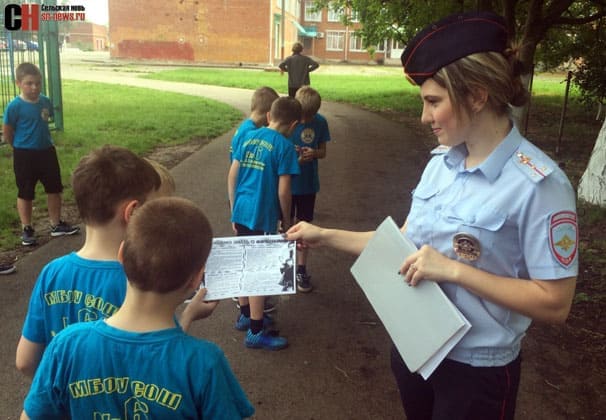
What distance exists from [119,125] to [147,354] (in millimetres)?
11883

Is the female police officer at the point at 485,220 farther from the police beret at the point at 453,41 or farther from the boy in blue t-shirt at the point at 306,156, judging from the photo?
the boy in blue t-shirt at the point at 306,156

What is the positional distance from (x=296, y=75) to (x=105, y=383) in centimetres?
1407

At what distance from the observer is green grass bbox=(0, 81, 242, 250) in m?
7.53

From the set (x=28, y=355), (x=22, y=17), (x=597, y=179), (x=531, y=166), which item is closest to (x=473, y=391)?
(x=531, y=166)

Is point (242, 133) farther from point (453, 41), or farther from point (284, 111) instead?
point (453, 41)

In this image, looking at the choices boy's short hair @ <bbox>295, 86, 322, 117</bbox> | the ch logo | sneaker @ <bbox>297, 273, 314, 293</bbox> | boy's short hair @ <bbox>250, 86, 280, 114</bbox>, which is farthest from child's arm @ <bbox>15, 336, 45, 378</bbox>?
the ch logo

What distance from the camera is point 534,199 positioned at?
5.20 ft

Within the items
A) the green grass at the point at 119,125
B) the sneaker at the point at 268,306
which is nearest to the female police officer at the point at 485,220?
the sneaker at the point at 268,306

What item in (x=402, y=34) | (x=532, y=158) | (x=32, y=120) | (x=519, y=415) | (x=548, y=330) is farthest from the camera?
(x=402, y=34)

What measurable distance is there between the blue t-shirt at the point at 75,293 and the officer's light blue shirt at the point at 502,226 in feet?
3.55

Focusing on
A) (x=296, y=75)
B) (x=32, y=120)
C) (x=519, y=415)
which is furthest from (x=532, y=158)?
(x=296, y=75)

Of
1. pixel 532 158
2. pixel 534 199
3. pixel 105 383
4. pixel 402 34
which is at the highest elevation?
pixel 402 34

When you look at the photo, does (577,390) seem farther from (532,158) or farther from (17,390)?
(17,390)

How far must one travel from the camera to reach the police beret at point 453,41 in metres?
1.63
